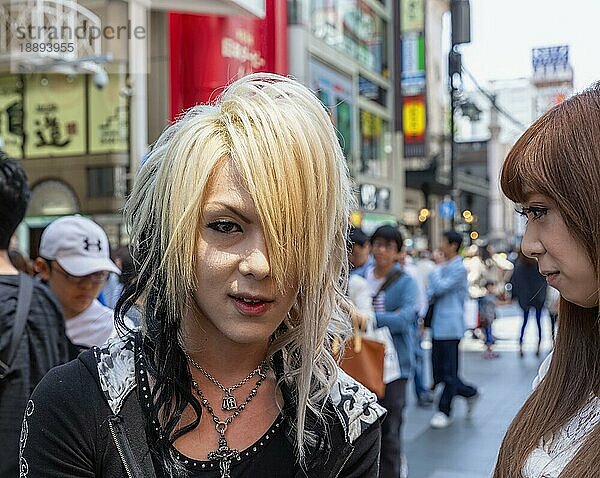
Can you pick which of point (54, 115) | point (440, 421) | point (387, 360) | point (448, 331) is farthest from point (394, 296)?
point (54, 115)

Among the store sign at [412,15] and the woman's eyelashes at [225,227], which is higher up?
the store sign at [412,15]

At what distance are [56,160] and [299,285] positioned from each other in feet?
36.9

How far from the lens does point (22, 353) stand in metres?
2.36

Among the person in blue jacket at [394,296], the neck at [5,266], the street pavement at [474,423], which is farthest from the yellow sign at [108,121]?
the neck at [5,266]

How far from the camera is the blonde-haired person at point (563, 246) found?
143cm

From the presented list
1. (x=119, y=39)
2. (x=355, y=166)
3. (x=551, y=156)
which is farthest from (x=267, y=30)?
(x=551, y=156)

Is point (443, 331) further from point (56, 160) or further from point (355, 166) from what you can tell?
point (355, 166)

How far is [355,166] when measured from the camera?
2209cm

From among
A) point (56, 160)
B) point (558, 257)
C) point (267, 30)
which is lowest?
point (558, 257)

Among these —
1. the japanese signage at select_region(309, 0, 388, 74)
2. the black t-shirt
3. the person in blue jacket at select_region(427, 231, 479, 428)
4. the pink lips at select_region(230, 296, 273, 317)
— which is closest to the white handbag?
the person in blue jacket at select_region(427, 231, 479, 428)

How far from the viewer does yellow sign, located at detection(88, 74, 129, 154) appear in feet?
37.1

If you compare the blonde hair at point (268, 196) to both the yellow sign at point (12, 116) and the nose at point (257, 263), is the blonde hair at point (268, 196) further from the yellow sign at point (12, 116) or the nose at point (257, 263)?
the yellow sign at point (12, 116)

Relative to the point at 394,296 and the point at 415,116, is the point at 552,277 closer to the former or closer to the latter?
the point at 394,296

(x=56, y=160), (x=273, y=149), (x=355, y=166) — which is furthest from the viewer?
(x=355, y=166)
